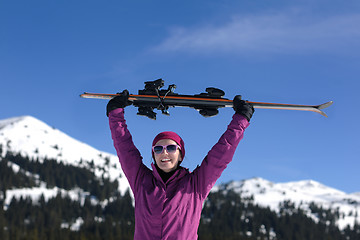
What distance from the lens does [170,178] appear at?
5.69 meters

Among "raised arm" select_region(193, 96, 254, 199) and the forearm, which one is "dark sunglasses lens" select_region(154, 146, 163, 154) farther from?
"raised arm" select_region(193, 96, 254, 199)

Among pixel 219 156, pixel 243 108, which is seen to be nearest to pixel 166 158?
pixel 219 156

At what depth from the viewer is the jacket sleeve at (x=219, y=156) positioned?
219 inches

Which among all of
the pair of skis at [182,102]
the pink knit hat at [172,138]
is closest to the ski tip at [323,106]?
the pair of skis at [182,102]

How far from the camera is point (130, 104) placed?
6.32 metres

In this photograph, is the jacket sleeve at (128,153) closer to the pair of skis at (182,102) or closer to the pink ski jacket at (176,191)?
the pink ski jacket at (176,191)

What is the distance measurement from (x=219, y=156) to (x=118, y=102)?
1.57m

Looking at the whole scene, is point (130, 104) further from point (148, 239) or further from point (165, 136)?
point (148, 239)

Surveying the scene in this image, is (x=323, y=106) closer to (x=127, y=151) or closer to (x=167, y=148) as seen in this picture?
(x=167, y=148)

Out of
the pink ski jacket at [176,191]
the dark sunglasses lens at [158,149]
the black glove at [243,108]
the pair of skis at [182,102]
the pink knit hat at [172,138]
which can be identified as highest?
the pair of skis at [182,102]

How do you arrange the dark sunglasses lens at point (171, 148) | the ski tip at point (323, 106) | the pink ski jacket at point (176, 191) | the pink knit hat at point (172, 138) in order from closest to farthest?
the pink ski jacket at point (176, 191) → the dark sunglasses lens at point (171, 148) → the pink knit hat at point (172, 138) → the ski tip at point (323, 106)

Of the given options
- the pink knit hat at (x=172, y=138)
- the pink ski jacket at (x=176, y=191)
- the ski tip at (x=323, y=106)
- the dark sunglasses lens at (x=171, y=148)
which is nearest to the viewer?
the pink ski jacket at (x=176, y=191)

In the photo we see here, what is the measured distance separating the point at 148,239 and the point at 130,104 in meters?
1.84

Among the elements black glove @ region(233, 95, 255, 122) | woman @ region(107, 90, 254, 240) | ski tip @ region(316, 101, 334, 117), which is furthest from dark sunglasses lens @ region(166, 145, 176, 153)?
ski tip @ region(316, 101, 334, 117)
